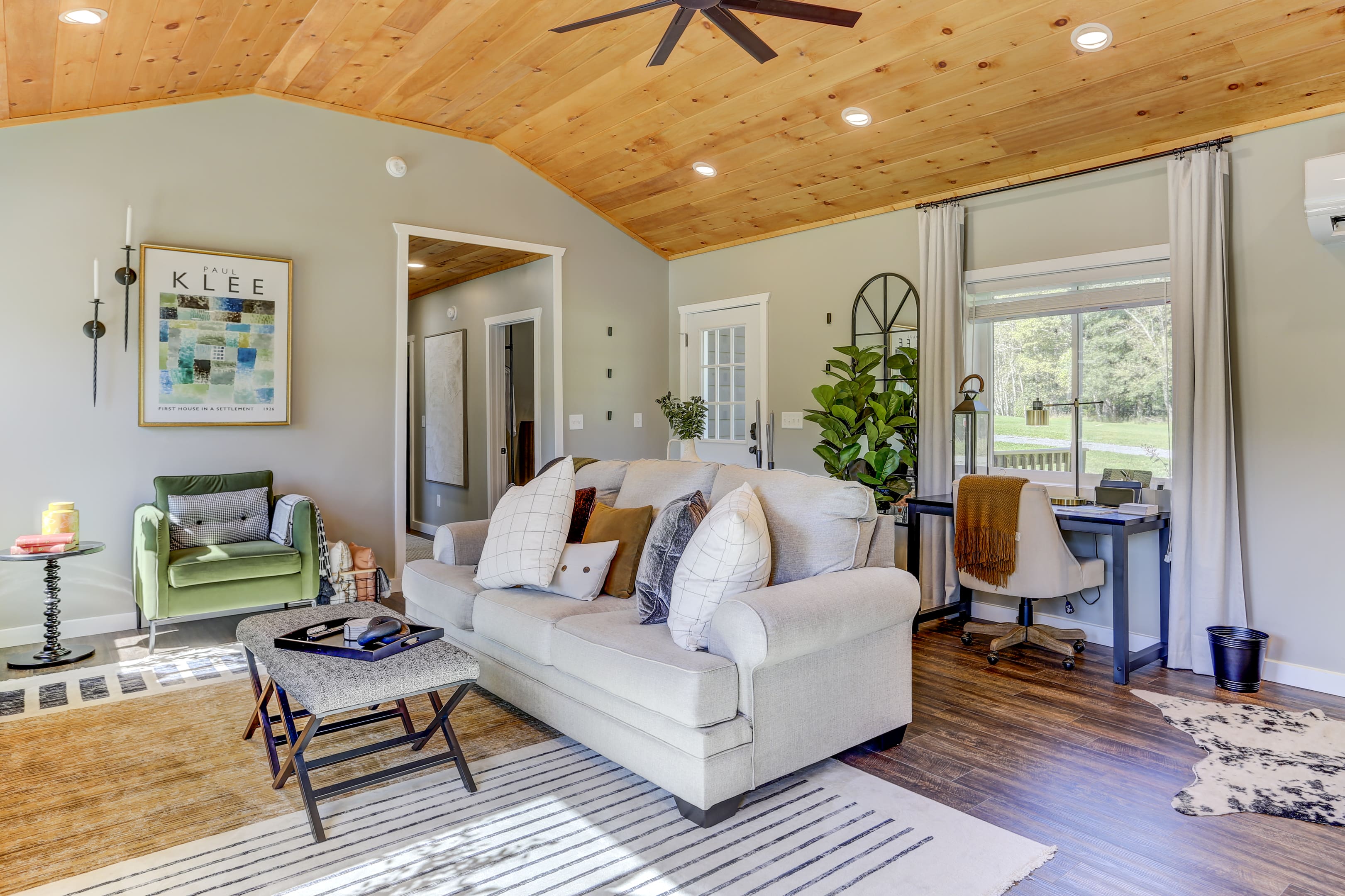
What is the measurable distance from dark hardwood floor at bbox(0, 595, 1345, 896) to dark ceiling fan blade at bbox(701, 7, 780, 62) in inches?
97.3

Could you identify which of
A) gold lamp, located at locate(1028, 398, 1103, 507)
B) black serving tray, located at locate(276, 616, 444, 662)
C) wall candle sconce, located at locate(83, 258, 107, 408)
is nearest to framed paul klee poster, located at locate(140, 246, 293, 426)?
wall candle sconce, located at locate(83, 258, 107, 408)

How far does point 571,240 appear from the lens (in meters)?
6.14

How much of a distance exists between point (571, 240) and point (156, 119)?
8.78ft

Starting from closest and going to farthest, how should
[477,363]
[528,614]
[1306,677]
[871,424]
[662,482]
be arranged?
[528,614], [662,482], [1306,677], [871,424], [477,363]

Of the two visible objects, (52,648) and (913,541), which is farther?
(913,541)

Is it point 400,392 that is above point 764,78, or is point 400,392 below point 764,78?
below

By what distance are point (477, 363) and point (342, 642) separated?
207 inches

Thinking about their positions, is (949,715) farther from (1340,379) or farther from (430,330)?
(430,330)

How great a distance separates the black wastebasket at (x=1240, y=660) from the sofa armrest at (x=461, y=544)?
327 centimetres

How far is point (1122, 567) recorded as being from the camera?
11.6 ft

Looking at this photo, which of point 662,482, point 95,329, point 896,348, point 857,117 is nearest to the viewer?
point 662,482

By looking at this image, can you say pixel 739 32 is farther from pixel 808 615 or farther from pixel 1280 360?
pixel 1280 360

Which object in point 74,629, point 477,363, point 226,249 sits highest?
point 226,249

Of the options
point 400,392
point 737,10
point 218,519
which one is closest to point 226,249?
point 400,392
